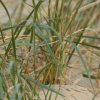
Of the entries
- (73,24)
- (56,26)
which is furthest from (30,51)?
(73,24)

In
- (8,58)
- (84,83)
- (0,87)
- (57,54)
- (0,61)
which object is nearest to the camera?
(0,87)

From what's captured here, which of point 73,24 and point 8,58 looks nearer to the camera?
point 8,58

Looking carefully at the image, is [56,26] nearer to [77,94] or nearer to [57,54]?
[57,54]

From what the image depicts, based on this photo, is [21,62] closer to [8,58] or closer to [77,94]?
[8,58]

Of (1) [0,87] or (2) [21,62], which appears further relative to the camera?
(2) [21,62]

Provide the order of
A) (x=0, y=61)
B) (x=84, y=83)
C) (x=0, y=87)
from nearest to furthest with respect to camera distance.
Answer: (x=0, y=87), (x=0, y=61), (x=84, y=83)

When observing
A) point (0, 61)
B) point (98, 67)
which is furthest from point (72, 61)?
point (0, 61)

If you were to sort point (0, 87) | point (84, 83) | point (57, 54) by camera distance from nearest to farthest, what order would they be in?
point (0, 87) → point (57, 54) → point (84, 83)

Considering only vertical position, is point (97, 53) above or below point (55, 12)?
below

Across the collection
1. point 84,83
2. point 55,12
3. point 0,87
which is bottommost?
point 84,83
